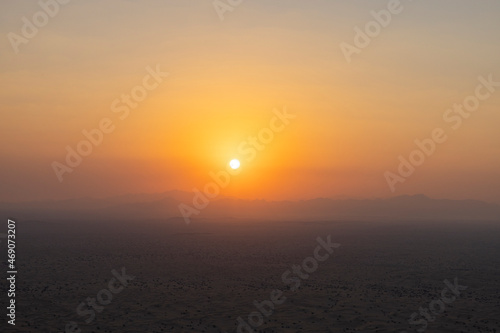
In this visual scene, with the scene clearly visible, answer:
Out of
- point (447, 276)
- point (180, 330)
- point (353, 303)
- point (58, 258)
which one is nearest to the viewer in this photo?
point (180, 330)

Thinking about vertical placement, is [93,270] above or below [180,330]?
above

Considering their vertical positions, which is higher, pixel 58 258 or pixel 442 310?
pixel 58 258

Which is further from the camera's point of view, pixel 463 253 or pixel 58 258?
pixel 463 253

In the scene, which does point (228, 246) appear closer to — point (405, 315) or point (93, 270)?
point (93, 270)

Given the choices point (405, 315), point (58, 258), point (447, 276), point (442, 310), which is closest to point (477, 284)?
point (447, 276)

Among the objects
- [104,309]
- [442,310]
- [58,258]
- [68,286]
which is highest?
[58,258]

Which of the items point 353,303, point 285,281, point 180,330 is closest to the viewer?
point 180,330

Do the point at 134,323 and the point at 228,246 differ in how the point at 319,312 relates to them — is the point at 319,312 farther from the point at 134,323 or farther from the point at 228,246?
the point at 228,246

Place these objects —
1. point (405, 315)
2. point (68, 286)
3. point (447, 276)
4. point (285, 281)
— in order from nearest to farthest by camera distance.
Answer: point (405, 315) → point (68, 286) → point (285, 281) → point (447, 276)

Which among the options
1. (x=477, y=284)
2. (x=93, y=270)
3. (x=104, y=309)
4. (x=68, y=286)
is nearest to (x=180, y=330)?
(x=104, y=309)
